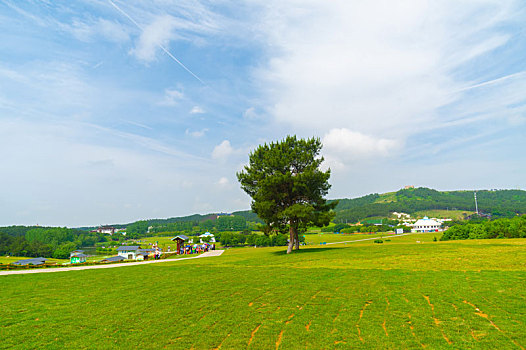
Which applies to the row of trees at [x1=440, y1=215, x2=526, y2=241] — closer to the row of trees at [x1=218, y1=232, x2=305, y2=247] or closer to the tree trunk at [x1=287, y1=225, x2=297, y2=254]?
the tree trunk at [x1=287, y1=225, x2=297, y2=254]

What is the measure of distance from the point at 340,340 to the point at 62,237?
596 ft

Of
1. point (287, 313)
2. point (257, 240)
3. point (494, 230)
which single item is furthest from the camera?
point (257, 240)

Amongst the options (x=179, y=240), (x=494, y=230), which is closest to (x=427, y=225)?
(x=494, y=230)

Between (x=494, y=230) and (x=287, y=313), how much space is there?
172 feet

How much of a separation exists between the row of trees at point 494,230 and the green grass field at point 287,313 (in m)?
37.6

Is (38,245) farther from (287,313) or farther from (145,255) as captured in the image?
(287,313)

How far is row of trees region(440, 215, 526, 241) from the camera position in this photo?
143 ft

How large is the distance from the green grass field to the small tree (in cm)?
1597

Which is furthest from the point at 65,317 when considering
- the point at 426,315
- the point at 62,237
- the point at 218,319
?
the point at 62,237

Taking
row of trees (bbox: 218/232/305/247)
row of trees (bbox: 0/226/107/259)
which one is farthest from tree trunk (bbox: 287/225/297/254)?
row of trees (bbox: 0/226/107/259)

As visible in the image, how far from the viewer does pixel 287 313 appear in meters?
9.42

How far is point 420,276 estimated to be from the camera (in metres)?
14.1

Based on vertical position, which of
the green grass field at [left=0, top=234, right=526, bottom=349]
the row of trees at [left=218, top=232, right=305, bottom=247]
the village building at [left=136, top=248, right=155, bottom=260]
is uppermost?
the green grass field at [left=0, top=234, right=526, bottom=349]

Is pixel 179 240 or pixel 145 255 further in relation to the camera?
pixel 179 240
